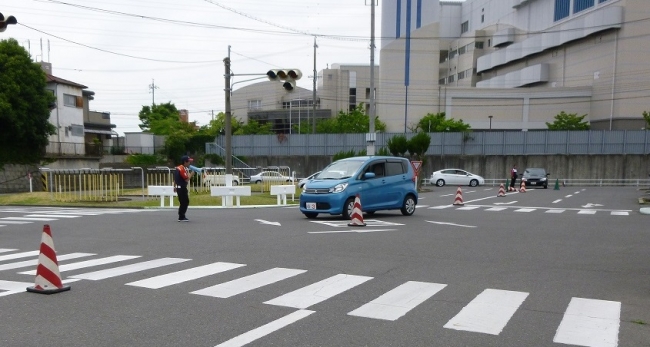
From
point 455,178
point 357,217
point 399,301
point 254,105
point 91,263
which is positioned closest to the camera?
Answer: point 399,301

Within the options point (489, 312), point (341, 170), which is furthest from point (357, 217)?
point (489, 312)

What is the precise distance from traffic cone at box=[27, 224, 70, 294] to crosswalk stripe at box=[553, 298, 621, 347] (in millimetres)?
5913

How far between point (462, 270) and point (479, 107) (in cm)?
6697

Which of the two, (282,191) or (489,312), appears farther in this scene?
(282,191)

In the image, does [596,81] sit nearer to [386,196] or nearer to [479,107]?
[479,107]

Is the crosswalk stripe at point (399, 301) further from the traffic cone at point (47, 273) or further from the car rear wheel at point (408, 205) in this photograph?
the car rear wheel at point (408, 205)

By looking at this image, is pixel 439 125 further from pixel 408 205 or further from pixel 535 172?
pixel 408 205

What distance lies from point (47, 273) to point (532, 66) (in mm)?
75203

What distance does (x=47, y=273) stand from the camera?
6.96 m

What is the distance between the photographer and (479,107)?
2840 inches

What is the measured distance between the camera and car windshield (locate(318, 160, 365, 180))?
16.2m

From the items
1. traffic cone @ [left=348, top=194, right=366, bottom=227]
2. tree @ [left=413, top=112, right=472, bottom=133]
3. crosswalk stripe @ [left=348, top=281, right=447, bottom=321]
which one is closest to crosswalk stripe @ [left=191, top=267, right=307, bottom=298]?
crosswalk stripe @ [left=348, top=281, right=447, bottom=321]

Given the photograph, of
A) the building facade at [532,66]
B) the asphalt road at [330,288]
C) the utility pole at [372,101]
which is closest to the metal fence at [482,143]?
the building facade at [532,66]

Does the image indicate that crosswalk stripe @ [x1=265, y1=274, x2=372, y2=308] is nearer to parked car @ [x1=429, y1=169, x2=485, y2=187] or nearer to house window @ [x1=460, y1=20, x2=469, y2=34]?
parked car @ [x1=429, y1=169, x2=485, y2=187]
